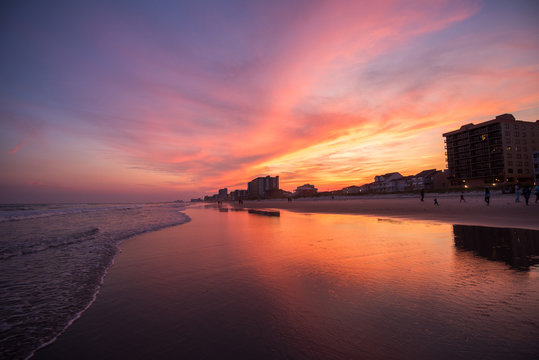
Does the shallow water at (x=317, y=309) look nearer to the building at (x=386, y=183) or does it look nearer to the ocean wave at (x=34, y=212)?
the ocean wave at (x=34, y=212)

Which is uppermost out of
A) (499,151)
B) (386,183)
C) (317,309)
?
(499,151)

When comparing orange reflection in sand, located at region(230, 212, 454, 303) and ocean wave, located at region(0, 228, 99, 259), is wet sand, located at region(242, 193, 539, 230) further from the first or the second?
ocean wave, located at region(0, 228, 99, 259)

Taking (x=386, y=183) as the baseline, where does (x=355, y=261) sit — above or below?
below

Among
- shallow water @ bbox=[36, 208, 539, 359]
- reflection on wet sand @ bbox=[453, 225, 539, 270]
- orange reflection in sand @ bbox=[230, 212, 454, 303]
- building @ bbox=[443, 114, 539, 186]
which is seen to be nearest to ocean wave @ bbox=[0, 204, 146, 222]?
shallow water @ bbox=[36, 208, 539, 359]

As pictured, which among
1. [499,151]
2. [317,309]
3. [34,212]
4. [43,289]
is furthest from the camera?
[499,151]

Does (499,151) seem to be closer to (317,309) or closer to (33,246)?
(317,309)

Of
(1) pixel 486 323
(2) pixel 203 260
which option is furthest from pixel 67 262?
(1) pixel 486 323

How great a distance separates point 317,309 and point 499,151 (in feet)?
364

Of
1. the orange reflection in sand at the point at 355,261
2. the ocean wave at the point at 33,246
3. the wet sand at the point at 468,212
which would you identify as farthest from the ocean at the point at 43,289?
the wet sand at the point at 468,212

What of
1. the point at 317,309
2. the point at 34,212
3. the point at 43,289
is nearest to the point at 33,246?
the point at 43,289

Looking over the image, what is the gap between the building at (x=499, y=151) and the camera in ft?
266

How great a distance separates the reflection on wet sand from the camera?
648cm

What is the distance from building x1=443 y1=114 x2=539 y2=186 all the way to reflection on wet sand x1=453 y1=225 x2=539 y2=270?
3739 inches

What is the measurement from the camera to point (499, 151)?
81750 mm
